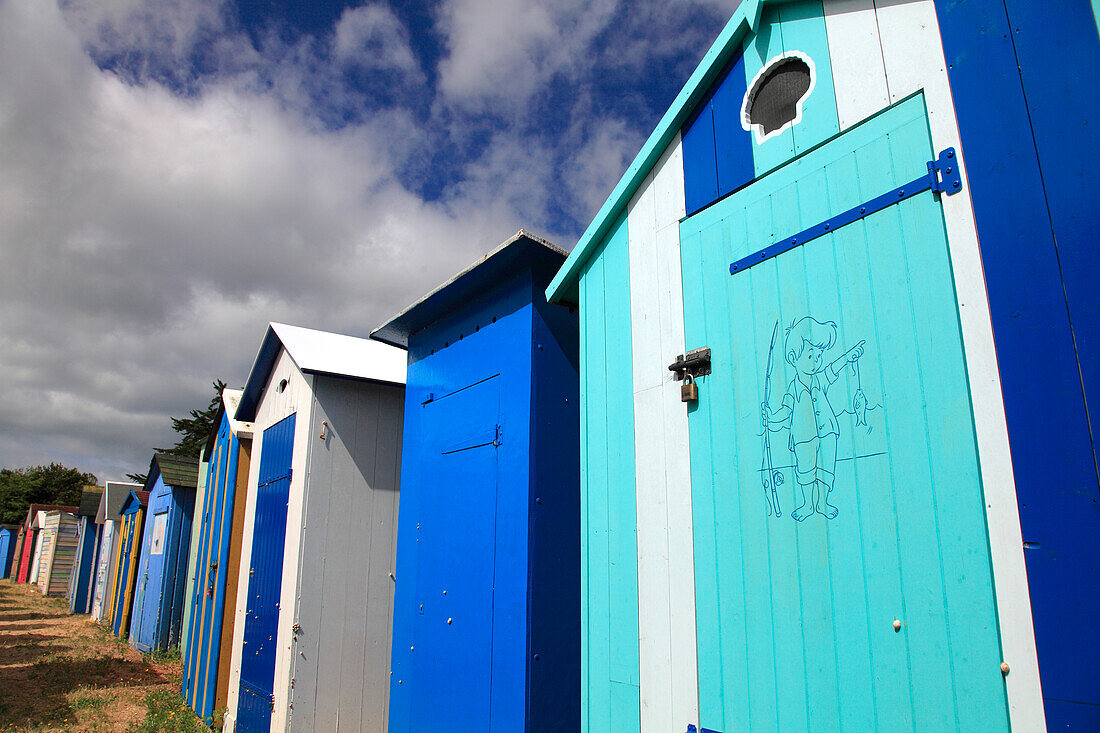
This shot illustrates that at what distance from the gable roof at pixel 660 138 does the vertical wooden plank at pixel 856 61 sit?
0.37m

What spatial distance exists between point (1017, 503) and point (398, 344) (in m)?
5.02

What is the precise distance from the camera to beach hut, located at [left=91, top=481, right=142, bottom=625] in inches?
674

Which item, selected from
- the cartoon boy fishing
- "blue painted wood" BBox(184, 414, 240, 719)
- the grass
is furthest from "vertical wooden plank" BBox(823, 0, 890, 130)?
the grass

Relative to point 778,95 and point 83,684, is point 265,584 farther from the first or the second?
point 778,95

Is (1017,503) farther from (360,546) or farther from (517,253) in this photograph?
(360,546)

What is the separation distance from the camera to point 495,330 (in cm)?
463

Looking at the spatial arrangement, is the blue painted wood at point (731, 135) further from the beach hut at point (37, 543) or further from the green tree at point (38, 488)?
the green tree at point (38, 488)

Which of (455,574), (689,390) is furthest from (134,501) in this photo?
(689,390)

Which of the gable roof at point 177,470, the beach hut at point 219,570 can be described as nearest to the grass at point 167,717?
the beach hut at point 219,570

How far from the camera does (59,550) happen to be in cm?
2464

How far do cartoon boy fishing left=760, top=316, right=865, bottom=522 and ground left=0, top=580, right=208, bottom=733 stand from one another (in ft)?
26.7

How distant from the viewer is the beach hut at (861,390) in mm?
1788

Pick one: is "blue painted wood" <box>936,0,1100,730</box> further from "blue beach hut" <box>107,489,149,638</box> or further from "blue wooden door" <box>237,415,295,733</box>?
"blue beach hut" <box>107,489,149,638</box>

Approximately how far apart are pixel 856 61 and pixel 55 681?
44.2 feet
